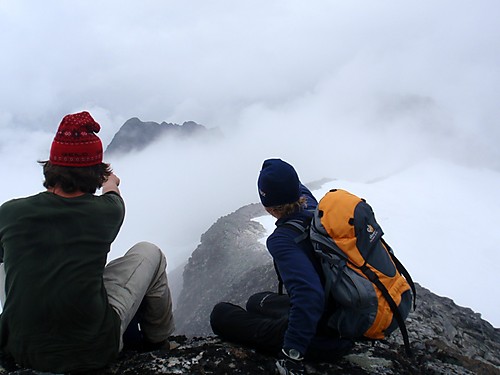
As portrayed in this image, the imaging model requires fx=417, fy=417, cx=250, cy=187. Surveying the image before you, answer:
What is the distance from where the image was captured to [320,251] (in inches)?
181

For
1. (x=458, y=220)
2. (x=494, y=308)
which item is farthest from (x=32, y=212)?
(x=458, y=220)

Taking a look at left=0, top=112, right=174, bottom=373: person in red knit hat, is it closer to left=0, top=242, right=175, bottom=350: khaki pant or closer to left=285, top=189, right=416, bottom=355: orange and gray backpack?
left=0, top=242, right=175, bottom=350: khaki pant

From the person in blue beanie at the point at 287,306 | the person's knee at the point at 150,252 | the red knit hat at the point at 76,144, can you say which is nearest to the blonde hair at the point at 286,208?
the person in blue beanie at the point at 287,306

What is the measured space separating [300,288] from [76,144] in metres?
2.75

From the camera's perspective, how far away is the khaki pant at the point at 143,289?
15.5 feet

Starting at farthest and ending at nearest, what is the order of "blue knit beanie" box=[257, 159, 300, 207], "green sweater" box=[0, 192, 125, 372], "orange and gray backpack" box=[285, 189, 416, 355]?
"blue knit beanie" box=[257, 159, 300, 207] < "orange and gray backpack" box=[285, 189, 416, 355] < "green sweater" box=[0, 192, 125, 372]

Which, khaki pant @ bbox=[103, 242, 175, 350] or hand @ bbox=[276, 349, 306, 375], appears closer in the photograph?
hand @ bbox=[276, 349, 306, 375]

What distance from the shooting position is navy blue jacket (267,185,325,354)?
434cm

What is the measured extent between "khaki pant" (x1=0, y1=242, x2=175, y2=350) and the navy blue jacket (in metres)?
1.60

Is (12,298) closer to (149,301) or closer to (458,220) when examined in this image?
(149,301)

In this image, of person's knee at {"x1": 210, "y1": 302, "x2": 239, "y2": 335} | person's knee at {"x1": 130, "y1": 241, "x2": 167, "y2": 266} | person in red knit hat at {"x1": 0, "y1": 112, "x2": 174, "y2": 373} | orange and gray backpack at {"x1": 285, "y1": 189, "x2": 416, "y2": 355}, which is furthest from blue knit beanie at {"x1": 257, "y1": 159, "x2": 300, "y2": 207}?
person's knee at {"x1": 210, "y1": 302, "x2": 239, "y2": 335}

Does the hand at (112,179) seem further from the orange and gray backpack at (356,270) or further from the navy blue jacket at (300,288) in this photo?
the orange and gray backpack at (356,270)

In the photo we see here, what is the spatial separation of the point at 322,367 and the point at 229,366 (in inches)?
47.7

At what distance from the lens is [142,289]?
496cm
